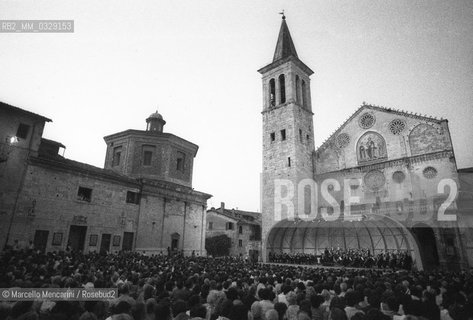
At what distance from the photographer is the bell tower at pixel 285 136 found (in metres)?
31.8

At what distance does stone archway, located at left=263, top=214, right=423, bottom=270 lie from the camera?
2328 cm

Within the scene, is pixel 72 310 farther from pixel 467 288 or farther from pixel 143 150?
pixel 143 150

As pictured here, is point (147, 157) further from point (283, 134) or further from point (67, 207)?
point (283, 134)

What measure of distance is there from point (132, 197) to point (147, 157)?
7.16 metres

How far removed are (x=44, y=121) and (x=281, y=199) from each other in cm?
2455

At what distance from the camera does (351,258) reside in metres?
24.4

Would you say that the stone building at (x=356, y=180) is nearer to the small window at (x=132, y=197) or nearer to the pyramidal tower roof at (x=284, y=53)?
the pyramidal tower roof at (x=284, y=53)

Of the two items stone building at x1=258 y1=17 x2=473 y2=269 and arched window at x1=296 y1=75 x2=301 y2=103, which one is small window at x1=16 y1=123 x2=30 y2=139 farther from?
arched window at x1=296 y1=75 x2=301 y2=103

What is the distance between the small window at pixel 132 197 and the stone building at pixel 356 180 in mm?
14454

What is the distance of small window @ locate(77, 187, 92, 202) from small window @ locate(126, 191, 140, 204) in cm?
371

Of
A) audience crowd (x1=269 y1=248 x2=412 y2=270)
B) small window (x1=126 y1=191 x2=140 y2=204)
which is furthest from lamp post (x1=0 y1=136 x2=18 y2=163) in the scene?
audience crowd (x1=269 y1=248 x2=412 y2=270)

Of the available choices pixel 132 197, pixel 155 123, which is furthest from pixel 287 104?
pixel 132 197

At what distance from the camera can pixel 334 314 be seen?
15.5ft

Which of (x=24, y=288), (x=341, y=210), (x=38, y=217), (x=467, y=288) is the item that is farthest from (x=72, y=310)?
(x=341, y=210)
